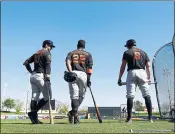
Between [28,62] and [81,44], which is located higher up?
[81,44]

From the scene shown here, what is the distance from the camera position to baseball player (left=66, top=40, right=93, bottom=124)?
5.61m

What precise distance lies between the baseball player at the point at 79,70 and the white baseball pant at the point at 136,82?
827 mm

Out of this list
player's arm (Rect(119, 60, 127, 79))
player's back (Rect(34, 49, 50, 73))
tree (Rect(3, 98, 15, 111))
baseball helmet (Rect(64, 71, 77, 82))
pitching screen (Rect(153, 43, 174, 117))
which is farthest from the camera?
tree (Rect(3, 98, 15, 111))

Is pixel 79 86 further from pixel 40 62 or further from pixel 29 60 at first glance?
pixel 29 60

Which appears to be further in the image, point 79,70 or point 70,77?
point 79,70

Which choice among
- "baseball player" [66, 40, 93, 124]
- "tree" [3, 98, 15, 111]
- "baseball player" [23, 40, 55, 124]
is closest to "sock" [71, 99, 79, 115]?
"baseball player" [66, 40, 93, 124]

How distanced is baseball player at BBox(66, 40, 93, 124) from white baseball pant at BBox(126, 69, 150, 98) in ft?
2.71

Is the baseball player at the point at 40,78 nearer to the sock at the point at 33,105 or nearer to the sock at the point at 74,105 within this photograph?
the sock at the point at 33,105

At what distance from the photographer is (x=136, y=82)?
5.95 m

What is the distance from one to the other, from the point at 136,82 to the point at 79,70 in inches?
48.1

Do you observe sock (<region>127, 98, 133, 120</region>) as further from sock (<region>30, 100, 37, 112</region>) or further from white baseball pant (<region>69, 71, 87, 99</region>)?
sock (<region>30, 100, 37, 112</region>)

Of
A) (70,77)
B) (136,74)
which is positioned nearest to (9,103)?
(70,77)

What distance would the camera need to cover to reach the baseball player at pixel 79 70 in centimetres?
561

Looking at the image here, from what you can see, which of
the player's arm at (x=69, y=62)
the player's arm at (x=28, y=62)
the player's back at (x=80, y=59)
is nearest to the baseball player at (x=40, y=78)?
the player's arm at (x=28, y=62)
